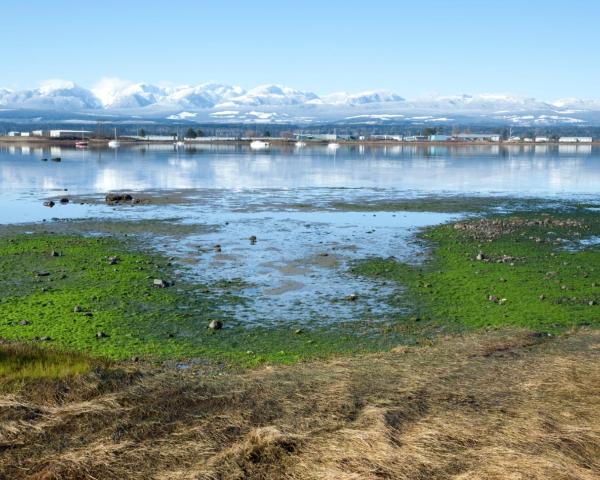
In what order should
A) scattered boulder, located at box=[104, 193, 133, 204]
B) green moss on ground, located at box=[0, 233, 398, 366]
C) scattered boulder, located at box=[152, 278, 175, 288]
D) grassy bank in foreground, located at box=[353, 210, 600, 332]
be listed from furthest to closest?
1. scattered boulder, located at box=[104, 193, 133, 204]
2. scattered boulder, located at box=[152, 278, 175, 288]
3. grassy bank in foreground, located at box=[353, 210, 600, 332]
4. green moss on ground, located at box=[0, 233, 398, 366]

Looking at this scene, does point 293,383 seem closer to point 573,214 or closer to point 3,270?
point 3,270

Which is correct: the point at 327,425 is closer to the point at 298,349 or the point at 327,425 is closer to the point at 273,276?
the point at 298,349

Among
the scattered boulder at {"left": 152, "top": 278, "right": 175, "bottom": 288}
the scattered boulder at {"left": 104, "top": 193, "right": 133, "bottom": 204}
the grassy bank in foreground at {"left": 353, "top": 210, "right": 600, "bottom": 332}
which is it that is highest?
the scattered boulder at {"left": 104, "top": 193, "right": 133, "bottom": 204}

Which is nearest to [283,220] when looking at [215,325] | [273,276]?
[273,276]

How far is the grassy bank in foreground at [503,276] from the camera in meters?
18.8

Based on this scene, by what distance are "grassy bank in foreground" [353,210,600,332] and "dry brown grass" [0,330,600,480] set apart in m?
4.53

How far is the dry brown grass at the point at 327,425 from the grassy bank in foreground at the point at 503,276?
178 inches

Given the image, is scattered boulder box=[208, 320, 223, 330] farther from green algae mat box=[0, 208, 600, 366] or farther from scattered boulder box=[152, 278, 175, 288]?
scattered boulder box=[152, 278, 175, 288]

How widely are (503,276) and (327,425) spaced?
14.4 m

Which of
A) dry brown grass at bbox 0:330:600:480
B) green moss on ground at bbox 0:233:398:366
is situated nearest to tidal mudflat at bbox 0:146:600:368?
green moss on ground at bbox 0:233:398:366

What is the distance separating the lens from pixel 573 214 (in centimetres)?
4278

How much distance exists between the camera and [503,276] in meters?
23.4

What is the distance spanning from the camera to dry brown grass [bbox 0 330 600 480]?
9219 millimetres

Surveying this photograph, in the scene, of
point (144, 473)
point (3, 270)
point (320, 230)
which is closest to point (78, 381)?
point (144, 473)
